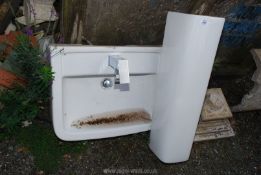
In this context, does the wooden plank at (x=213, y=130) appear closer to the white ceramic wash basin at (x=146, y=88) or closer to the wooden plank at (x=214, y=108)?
the wooden plank at (x=214, y=108)

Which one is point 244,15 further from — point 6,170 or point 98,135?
point 6,170

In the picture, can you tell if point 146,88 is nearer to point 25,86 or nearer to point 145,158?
point 145,158

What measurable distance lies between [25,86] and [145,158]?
749 mm

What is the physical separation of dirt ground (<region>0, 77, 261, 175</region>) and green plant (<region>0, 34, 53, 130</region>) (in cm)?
17

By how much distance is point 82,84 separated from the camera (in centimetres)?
165

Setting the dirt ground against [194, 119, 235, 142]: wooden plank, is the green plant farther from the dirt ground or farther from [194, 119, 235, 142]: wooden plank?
[194, 119, 235, 142]: wooden plank

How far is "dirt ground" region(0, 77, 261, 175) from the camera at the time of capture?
1590 millimetres

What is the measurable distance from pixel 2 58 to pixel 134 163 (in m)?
0.90

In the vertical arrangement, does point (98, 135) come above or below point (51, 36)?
below

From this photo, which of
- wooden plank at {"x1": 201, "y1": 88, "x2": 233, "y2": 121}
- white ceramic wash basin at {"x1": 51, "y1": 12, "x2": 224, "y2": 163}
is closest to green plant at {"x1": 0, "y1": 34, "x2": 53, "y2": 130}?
white ceramic wash basin at {"x1": 51, "y1": 12, "x2": 224, "y2": 163}

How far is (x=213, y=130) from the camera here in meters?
1.99

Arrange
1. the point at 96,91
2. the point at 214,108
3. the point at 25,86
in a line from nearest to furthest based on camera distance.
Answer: the point at 25,86, the point at 96,91, the point at 214,108

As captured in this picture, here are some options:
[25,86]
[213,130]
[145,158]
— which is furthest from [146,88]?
[25,86]

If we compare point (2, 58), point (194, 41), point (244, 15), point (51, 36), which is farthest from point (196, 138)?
point (2, 58)
